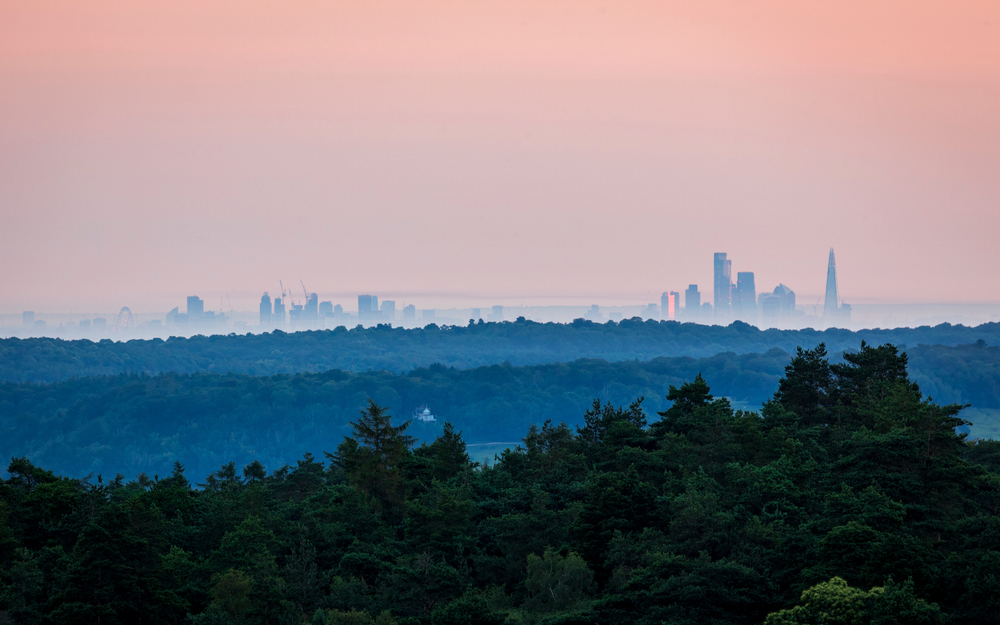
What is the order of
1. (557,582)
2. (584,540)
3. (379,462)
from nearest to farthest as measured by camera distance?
(557,582), (584,540), (379,462)

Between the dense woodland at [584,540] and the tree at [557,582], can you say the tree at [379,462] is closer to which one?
the dense woodland at [584,540]

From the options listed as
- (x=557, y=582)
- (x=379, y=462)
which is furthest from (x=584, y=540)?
(x=379, y=462)

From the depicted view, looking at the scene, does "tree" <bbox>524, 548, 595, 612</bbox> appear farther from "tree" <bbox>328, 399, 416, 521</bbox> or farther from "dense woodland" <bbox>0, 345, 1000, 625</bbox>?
"tree" <bbox>328, 399, 416, 521</bbox>

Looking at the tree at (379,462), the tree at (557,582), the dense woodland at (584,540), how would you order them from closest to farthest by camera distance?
the dense woodland at (584,540) → the tree at (557,582) → the tree at (379,462)

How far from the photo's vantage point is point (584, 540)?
118 feet

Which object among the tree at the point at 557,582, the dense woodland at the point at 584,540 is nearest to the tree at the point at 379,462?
the dense woodland at the point at 584,540

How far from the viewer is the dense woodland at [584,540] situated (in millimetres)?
27234

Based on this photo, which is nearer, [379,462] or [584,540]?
[584,540]

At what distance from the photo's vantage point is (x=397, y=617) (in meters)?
31.8

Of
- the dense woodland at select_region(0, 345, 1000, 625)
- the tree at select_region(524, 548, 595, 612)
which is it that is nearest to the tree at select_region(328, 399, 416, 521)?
the dense woodland at select_region(0, 345, 1000, 625)

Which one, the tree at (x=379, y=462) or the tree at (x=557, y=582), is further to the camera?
the tree at (x=379, y=462)

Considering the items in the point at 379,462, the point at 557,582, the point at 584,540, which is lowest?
the point at 557,582

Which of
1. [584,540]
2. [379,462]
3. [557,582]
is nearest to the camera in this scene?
[557,582]

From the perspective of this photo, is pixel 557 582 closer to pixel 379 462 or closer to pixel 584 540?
pixel 584 540
